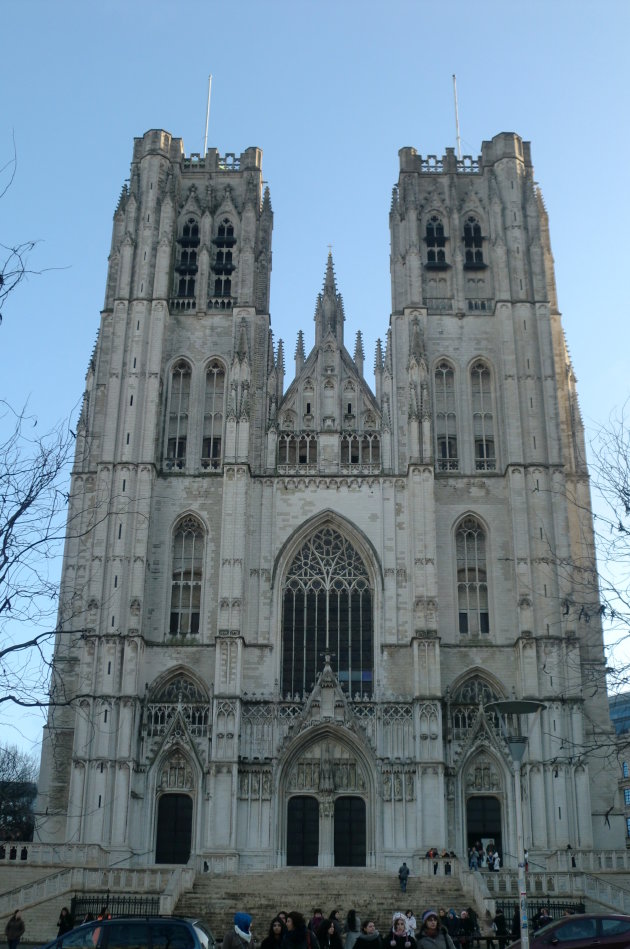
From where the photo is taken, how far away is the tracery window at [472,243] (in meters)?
42.5

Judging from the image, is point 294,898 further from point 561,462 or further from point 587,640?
point 561,462

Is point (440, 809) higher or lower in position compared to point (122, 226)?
lower

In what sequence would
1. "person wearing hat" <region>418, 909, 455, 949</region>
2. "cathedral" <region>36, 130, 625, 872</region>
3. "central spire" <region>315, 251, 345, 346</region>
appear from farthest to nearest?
"central spire" <region>315, 251, 345, 346</region>, "cathedral" <region>36, 130, 625, 872</region>, "person wearing hat" <region>418, 909, 455, 949</region>

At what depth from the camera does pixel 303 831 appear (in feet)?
112

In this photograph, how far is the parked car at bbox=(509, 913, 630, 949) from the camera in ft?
54.0

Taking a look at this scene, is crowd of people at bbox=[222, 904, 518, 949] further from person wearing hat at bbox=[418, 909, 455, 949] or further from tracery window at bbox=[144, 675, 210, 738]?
tracery window at bbox=[144, 675, 210, 738]

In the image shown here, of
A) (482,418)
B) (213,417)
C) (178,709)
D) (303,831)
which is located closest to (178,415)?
(213,417)

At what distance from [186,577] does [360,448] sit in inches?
308

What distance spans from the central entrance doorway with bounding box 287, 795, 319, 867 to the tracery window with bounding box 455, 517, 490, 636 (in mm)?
7780

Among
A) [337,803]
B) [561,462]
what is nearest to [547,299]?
[561,462]

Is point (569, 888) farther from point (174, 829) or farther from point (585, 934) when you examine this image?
point (174, 829)

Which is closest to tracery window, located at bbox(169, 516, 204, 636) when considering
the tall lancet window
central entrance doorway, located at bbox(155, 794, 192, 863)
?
the tall lancet window

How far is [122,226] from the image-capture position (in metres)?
42.7

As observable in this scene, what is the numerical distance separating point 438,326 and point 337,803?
59.3 ft
